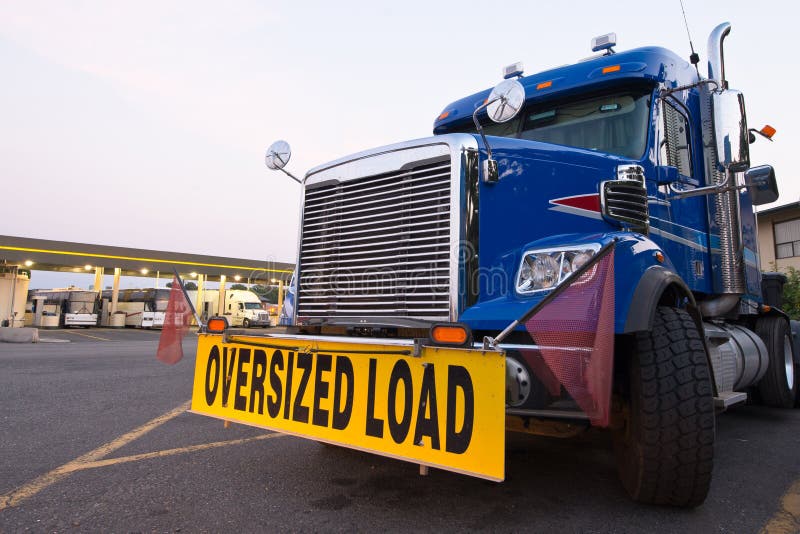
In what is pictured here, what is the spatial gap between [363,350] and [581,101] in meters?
2.61

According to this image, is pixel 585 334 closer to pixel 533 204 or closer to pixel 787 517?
pixel 533 204

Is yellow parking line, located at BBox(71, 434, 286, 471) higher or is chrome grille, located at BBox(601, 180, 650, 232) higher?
chrome grille, located at BBox(601, 180, 650, 232)

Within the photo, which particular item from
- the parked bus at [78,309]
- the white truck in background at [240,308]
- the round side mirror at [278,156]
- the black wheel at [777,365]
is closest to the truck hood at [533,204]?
the round side mirror at [278,156]

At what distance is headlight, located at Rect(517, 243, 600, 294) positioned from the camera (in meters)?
2.49

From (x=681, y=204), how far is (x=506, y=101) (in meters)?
1.97

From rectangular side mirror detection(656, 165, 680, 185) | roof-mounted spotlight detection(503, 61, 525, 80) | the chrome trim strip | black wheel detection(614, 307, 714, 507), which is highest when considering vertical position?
roof-mounted spotlight detection(503, 61, 525, 80)

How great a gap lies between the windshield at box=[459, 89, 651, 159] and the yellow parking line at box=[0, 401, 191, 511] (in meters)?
3.73

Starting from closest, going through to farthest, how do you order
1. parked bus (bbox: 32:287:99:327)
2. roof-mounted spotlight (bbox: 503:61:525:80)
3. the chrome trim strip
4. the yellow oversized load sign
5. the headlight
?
the yellow oversized load sign < the headlight < the chrome trim strip < roof-mounted spotlight (bbox: 503:61:525:80) < parked bus (bbox: 32:287:99:327)

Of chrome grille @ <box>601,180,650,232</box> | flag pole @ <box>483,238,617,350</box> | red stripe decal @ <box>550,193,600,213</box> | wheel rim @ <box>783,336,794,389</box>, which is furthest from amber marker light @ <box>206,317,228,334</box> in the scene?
wheel rim @ <box>783,336,794,389</box>

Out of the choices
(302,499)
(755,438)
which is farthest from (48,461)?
(755,438)

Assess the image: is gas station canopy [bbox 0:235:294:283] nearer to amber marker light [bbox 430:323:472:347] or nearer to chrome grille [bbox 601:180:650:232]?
chrome grille [bbox 601:180:650:232]

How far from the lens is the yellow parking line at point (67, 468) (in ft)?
8.58

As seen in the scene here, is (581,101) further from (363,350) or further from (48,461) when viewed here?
(48,461)

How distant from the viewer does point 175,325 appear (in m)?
3.58
